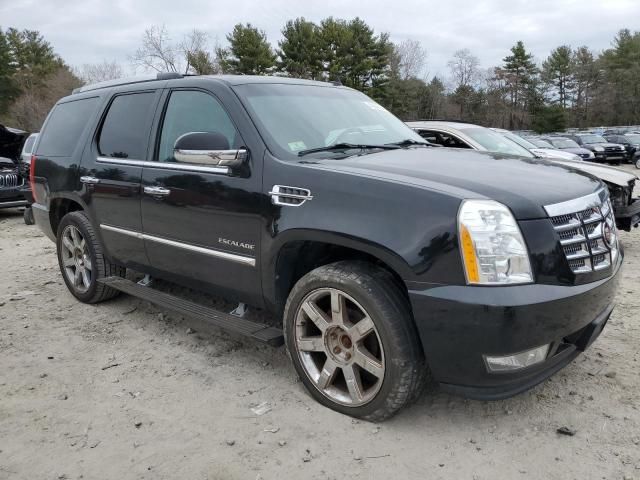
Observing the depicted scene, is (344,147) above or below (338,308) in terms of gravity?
above

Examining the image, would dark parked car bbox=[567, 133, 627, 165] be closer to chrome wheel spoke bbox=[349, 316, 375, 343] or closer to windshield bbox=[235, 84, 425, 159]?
windshield bbox=[235, 84, 425, 159]

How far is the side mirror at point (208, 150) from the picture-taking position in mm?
3084

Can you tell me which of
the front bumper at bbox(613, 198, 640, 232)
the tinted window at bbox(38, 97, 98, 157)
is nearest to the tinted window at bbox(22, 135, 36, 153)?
the tinted window at bbox(38, 97, 98, 157)

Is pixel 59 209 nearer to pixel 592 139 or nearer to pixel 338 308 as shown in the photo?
pixel 338 308

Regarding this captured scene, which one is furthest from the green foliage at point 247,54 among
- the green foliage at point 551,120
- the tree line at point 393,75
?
the green foliage at point 551,120

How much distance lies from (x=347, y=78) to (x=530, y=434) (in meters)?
51.4

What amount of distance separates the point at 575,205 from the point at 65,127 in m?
4.38

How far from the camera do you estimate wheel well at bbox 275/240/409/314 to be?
119 inches

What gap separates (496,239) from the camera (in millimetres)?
2355

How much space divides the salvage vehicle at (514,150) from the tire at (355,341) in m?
3.91

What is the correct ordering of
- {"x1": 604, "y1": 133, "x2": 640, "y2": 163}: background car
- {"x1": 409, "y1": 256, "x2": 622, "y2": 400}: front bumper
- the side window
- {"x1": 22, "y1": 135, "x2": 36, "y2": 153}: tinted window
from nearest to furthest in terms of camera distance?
1. {"x1": 409, "y1": 256, "x2": 622, "y2": 400}: front bumper
2. the side window
3. {"x1": 22, "y1": 135, "x2": 36, "y2": 153}: tinted window
4. {"x1": 604, "y1": 133, "x2": 640, "y2": 163}: background car

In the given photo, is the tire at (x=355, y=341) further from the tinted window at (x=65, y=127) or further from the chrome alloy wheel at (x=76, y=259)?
the tinted window at (x=65, y=127)

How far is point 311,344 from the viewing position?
9.83 ft

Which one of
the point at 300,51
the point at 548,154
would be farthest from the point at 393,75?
the point at 548,154
